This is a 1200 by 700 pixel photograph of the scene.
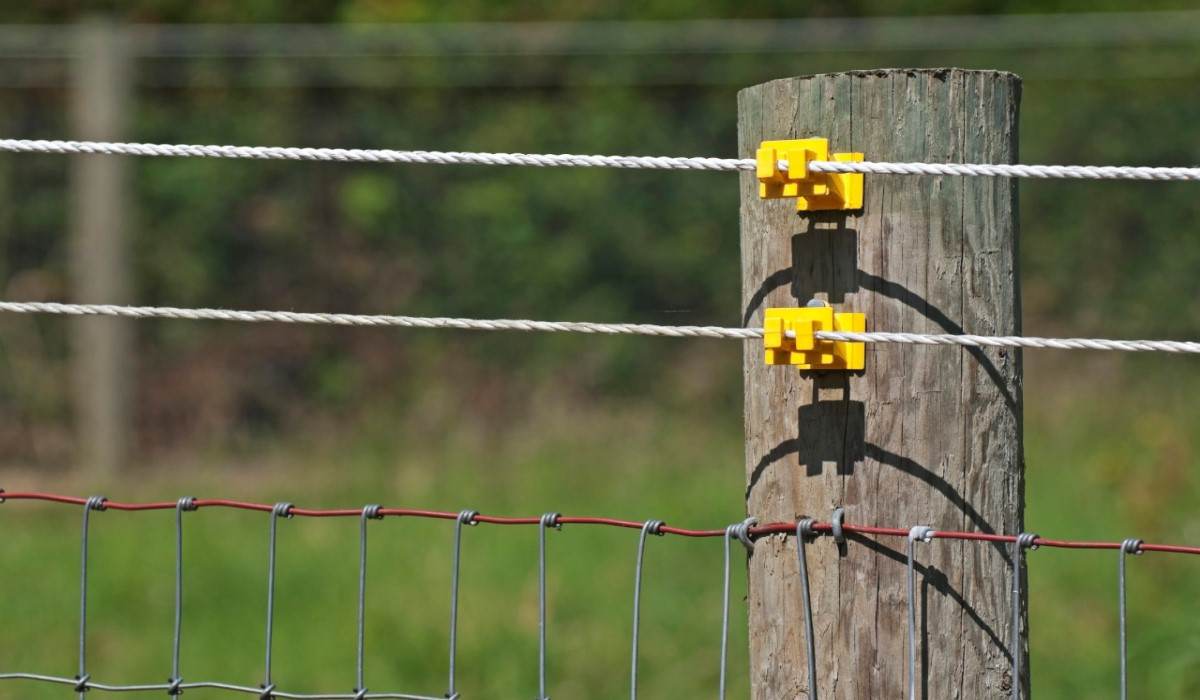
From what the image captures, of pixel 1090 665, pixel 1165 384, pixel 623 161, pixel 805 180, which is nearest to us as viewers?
pixel 805 180

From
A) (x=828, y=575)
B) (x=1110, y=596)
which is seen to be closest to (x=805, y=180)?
(x=828, y=575)

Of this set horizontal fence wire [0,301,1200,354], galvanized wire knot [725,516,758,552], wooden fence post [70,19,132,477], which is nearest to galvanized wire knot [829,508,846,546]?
galvanized wire knot [725,516,758,552]

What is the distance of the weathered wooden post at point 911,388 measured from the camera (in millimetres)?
1892

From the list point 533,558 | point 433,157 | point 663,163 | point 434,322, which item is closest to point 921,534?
point 663,163

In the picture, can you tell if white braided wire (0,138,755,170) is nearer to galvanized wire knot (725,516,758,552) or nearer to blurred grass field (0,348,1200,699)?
galvanized wire knot (725,516,758,552)

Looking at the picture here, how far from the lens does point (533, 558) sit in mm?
5621

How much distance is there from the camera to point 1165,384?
675 cm

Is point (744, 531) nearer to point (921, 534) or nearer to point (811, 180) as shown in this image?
point (921, 534)

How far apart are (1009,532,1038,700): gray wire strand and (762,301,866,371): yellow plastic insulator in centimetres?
30

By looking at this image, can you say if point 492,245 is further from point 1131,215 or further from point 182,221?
point 1131,215

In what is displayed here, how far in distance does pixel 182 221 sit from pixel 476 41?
1.68m

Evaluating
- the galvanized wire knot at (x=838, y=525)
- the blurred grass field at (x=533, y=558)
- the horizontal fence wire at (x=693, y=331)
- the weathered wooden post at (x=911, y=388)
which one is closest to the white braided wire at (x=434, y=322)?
the horizontal fence wire at (x=693, y=331)

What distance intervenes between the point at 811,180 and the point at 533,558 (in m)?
Result: 3.92

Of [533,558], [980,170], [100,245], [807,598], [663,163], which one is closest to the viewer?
[980,170]
